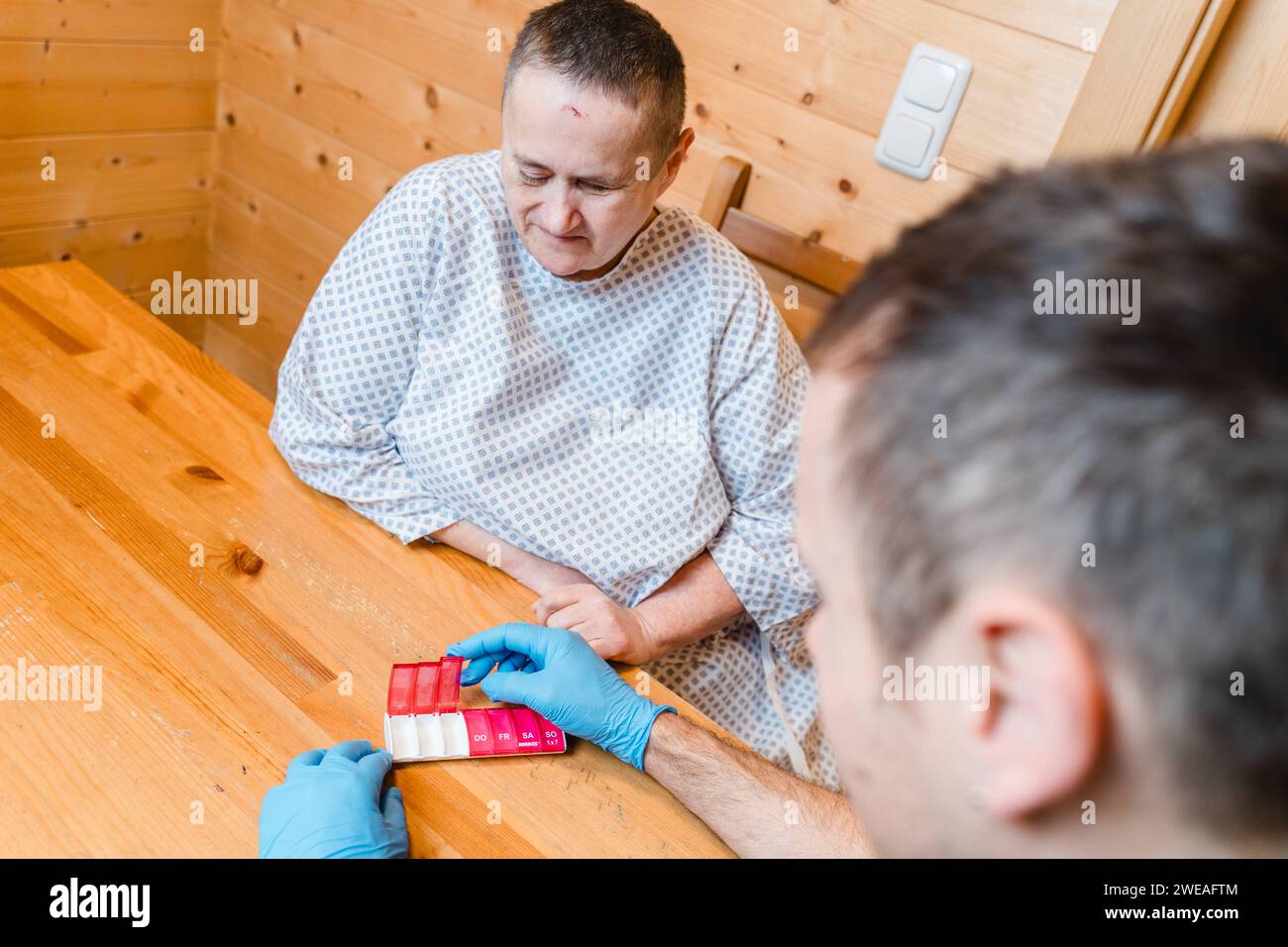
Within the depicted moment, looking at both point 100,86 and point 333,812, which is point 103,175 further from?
point 333,812

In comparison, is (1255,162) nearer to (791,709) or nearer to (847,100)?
(791,709)

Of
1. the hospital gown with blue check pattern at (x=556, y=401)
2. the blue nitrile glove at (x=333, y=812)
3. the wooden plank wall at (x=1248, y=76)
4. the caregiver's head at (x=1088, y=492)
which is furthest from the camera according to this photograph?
the wooden plank wall at (x=1248, y=76)

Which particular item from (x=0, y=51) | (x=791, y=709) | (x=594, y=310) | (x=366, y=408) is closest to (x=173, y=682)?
(x=366, y=408)

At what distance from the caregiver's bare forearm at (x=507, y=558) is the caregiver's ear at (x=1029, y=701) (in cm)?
84

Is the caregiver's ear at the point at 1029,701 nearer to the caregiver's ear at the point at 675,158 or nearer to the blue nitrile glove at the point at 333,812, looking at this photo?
the blue nitrile glove at the point at 333,812

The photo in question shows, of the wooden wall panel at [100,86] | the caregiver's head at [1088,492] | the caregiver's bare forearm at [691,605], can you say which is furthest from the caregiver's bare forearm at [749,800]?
the wooden wall panel at [100,86]

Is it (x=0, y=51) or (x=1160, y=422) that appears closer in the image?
(x=1160, y=422)

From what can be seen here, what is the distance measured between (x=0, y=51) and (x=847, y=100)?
1741 mm

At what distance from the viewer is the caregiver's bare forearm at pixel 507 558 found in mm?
1246

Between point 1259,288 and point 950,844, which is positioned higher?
point 1259,288

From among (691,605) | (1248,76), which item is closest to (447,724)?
(691,605)

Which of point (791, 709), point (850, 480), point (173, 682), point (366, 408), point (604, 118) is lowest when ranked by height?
point (791, 709)

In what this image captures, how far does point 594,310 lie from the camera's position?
1.32 metres
